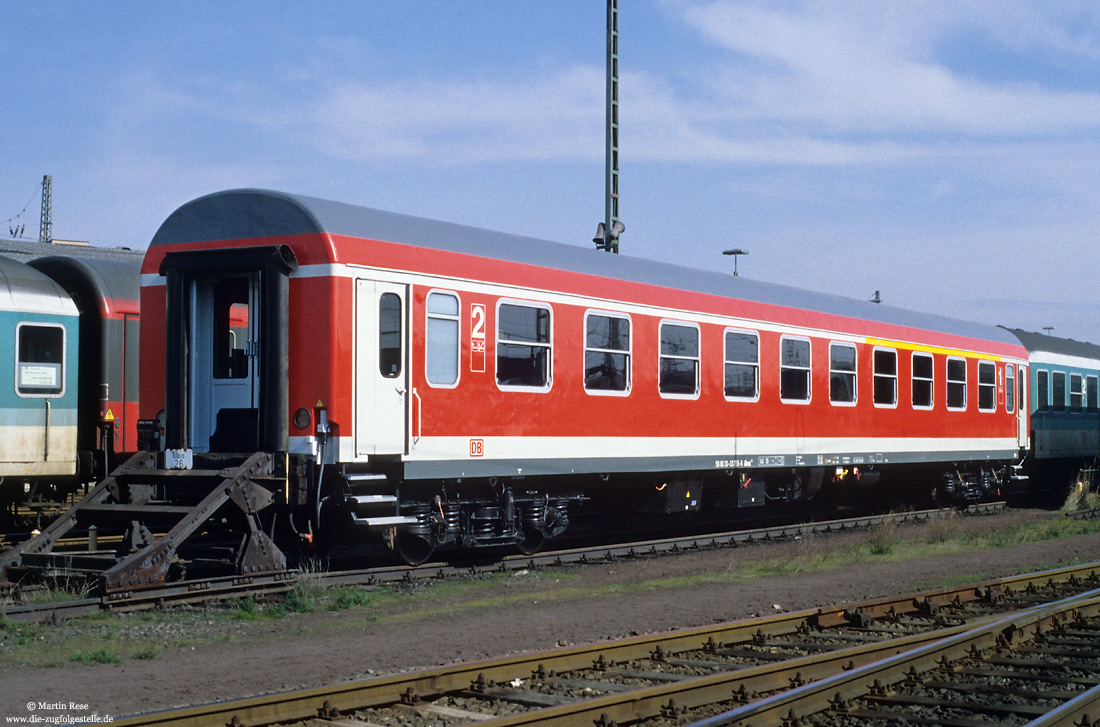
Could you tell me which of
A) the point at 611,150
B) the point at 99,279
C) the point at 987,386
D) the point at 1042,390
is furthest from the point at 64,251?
the point at 1042,390

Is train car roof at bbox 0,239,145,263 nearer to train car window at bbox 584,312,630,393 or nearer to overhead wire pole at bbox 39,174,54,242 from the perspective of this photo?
train car window at bbox 584,312,630,393

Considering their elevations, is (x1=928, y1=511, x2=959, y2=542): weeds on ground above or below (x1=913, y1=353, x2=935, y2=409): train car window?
below

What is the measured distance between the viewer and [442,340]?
12.2m

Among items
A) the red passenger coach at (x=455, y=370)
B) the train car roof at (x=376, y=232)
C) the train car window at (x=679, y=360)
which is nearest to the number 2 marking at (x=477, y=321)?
the red passenger coach at (x=455, y=370)

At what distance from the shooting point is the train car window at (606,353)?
46.4 ft

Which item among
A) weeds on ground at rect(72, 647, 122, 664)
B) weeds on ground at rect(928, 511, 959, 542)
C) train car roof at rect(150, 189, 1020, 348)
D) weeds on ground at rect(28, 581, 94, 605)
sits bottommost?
weeds on ground at rect(928, 511, 959, 542)

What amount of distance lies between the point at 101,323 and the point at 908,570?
1027 cm

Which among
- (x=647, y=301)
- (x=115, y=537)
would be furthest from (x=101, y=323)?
(x=647, y=301)

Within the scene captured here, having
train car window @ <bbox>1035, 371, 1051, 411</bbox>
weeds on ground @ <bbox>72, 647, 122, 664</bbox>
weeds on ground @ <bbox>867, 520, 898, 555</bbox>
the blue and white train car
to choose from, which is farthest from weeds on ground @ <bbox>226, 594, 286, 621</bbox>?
train car window @ <bbox>1035, 371, 1051, 411</bbox>

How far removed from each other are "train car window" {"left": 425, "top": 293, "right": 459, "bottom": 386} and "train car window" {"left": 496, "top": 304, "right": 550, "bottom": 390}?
26.9 inches

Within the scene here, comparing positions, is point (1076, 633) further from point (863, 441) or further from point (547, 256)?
point (863, 441)

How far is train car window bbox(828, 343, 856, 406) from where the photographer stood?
61.7 ft

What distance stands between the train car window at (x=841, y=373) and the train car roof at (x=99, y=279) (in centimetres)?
1043

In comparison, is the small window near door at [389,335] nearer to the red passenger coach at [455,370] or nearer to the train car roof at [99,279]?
the red passenger coach at [455,370]
